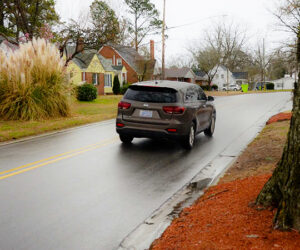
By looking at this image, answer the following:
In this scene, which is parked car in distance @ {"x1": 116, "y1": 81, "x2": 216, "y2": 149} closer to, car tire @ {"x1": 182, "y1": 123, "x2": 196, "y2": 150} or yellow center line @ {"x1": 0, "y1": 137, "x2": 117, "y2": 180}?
car tire @ {"x1": 182, "y1": 123, "x2": 196, "y2": 150}

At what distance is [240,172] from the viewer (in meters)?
6.52

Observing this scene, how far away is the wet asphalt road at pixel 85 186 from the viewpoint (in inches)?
Result: 161

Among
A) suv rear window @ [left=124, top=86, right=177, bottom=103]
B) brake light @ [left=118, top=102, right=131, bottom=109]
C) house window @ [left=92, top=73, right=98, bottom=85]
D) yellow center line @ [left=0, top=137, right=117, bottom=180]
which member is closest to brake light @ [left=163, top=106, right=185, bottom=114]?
suv rear window @ [left=124, top=86, right=177, bottom=103]

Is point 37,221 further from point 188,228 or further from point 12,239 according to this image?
point 188,228

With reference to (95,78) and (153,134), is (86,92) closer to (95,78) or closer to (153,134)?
(95,78)

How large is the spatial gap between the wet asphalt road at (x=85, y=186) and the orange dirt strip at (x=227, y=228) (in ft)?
2.15

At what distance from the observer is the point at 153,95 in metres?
8.88

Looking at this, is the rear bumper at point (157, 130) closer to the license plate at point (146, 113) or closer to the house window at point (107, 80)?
the license plate at point (146, 113)

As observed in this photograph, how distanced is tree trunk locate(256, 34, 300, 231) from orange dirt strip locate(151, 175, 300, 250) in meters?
0.12

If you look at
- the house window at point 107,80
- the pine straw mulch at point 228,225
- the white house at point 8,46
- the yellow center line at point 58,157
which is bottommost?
the yellow center line at point 58,157

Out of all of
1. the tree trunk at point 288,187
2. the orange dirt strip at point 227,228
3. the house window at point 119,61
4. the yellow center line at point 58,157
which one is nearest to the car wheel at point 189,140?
the yellow center line at point 58,157

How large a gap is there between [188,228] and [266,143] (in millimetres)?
6018

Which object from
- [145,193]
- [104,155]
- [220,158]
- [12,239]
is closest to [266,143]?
[220,158]

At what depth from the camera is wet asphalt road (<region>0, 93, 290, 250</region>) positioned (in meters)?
4.08
